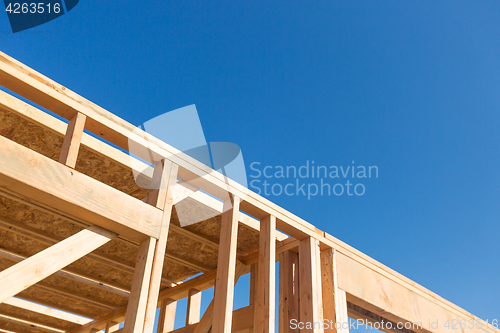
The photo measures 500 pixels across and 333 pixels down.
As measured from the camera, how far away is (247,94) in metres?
31.0

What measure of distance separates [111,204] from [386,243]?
31848 mm

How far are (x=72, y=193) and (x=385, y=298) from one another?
3868mm

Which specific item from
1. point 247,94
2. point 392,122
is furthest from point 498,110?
point 247,94

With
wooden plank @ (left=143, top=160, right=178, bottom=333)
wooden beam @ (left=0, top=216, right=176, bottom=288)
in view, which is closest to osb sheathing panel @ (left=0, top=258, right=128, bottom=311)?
wooden beam @ (left=0, top=216, right=176, bottom=288)

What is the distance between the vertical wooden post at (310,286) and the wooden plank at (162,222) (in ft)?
5.59

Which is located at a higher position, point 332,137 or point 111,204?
point 332,137

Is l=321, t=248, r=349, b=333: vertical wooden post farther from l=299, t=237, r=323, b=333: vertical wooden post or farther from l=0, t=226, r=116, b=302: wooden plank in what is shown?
l=0, t=226, r=116, b=302: wooden plank

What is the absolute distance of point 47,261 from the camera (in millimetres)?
2678

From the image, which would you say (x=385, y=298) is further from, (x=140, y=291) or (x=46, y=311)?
(x=46, y=311)

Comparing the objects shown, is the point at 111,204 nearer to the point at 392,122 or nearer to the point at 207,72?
the point at 392,122

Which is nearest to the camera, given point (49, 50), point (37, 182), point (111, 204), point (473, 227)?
point (37, 182)

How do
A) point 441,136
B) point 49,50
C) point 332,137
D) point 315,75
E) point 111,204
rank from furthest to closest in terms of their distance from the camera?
point 315,75
point 332,137
point 441,136
point 49,50
point 111,204

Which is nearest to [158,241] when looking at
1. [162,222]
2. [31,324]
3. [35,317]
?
[162,222]

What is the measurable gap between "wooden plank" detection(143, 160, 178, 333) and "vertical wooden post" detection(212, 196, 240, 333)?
591 millimetres
